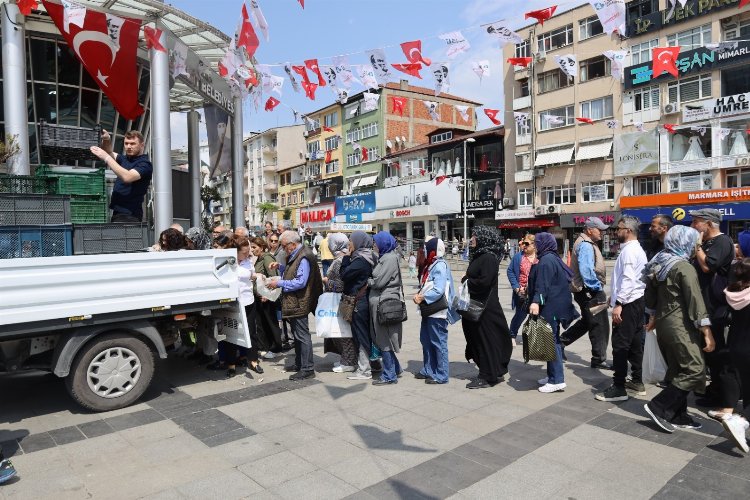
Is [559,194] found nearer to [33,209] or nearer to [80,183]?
[80,183]

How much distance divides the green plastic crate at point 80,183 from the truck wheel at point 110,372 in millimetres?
2281

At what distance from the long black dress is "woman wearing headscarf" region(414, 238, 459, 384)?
0.91 ft

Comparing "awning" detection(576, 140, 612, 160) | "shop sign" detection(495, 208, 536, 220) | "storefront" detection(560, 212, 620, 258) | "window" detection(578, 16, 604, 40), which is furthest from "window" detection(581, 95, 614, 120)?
"shop sign" detection(495, 208, 536, 220)

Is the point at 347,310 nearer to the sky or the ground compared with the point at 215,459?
nearer to the sky

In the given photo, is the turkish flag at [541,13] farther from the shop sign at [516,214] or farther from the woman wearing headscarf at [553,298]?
the shop sign at [516,214]

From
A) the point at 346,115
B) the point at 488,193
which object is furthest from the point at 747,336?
the point at 346,115

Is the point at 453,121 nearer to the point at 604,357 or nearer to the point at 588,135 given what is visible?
the point at 588,135

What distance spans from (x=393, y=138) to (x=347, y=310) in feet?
150

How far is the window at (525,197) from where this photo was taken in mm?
37781

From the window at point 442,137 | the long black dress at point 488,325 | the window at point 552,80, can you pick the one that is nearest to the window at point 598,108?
the window at point 552,80

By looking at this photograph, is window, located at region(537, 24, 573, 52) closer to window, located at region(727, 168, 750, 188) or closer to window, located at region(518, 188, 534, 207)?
window, located at region(518, 188, 534, 207)

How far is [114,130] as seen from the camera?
59.0 feet

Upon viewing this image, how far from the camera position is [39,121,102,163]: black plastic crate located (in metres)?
13.8

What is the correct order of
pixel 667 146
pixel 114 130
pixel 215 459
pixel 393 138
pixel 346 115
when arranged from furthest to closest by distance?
pixel 346 115 < pixel 393 138 < pixel 667 146 < pixel 114 130 < pixel 215 459
